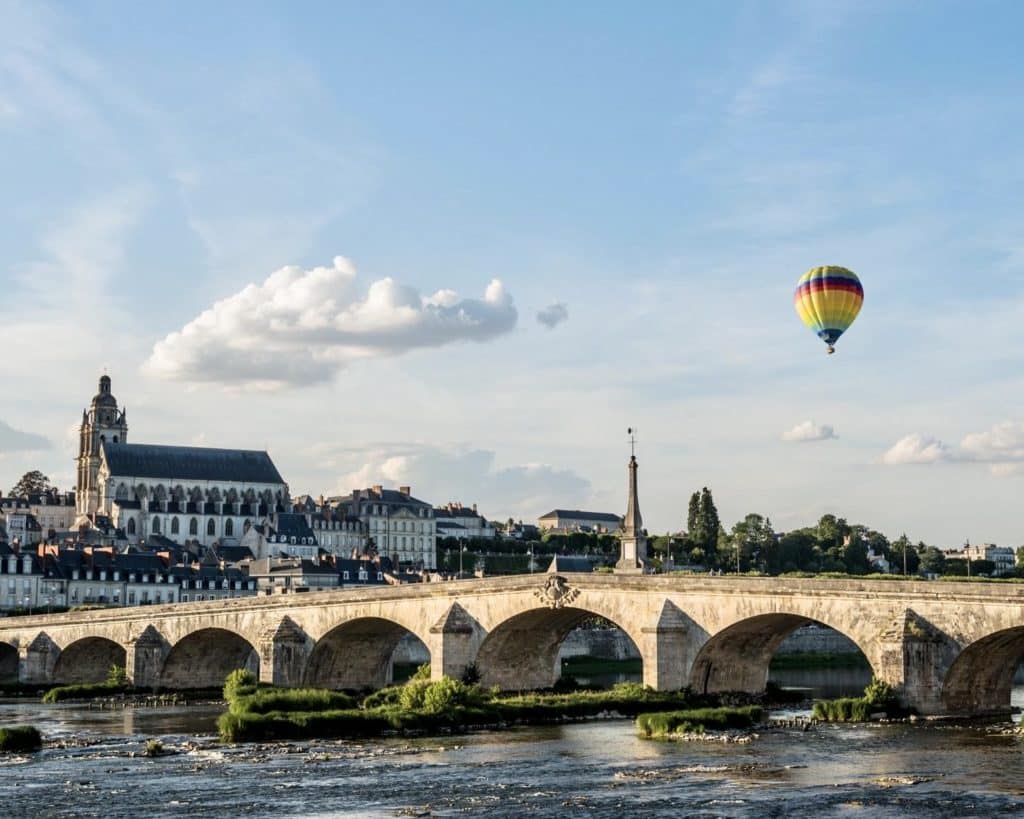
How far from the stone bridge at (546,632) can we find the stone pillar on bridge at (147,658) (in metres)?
0.07

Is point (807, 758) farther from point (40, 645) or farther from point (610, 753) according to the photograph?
point (40, 645)

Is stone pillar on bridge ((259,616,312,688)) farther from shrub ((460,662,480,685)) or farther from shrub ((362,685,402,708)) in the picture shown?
shrub ((460,662,480,685))

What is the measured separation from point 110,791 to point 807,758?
17459 mm

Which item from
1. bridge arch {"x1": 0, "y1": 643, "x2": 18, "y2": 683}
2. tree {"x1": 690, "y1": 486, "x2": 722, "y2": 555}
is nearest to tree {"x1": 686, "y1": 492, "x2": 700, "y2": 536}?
tree {"x1": 690, "y1": 486, "x2": 722, "y2": 555}

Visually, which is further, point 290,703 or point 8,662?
point 8,662

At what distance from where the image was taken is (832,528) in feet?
619

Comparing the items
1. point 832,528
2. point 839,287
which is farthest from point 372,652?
point 832,528

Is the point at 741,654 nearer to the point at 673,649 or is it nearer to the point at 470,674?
the point at 673,649

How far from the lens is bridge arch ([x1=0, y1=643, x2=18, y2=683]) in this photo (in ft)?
311

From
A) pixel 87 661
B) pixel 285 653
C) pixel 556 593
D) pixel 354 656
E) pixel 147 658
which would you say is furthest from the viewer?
pixel 87 661

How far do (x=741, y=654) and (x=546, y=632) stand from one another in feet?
33.9

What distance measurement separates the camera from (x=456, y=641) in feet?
201

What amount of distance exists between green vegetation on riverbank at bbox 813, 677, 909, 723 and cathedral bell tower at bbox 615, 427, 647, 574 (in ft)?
35.8

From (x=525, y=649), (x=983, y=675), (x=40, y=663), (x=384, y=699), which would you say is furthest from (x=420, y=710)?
(x=40, y=663)
